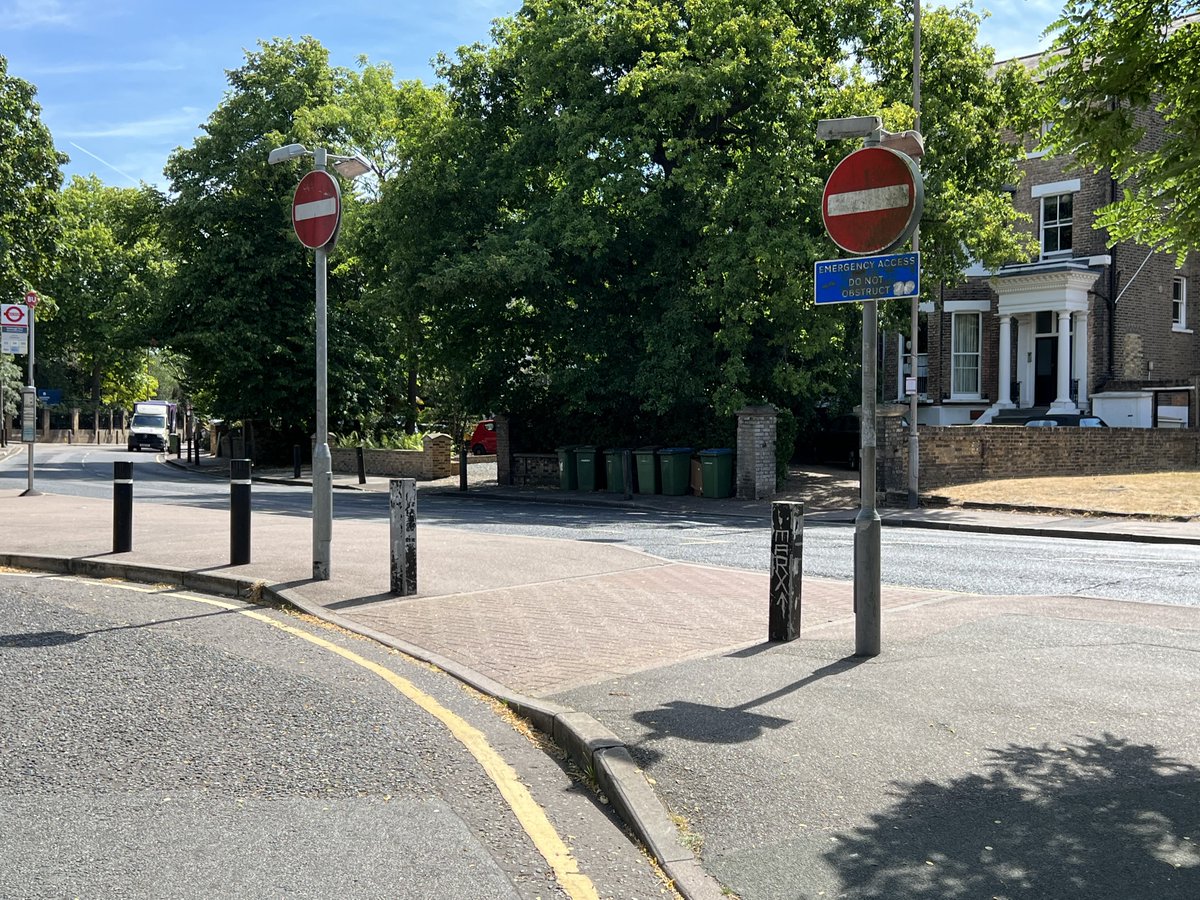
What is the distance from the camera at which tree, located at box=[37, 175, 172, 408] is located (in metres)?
40.0

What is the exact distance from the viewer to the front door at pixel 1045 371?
3334cm

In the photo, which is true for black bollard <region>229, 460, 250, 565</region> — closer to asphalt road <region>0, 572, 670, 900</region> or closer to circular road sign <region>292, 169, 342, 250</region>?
circular road sign <region>292, 169, 342, 250</region>

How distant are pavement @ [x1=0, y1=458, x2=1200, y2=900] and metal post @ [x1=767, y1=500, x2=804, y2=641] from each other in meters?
0.12

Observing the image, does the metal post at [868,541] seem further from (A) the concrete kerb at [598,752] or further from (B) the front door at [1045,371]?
(B) the front door at [1045,371]

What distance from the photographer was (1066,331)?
3195 cm

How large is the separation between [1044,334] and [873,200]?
2933 centimetres

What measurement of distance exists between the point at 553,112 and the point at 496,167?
2.01 m

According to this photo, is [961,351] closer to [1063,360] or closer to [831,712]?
[1063,360]

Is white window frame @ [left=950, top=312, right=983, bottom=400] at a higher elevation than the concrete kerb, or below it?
higher

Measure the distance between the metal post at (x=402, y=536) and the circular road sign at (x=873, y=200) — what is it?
4.27 m

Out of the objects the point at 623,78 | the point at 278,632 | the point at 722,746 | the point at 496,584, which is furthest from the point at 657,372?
the point at 722,746

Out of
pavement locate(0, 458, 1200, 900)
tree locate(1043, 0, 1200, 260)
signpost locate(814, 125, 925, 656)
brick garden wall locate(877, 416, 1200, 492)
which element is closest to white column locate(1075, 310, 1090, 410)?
→ brick garden wall locate(877, 416, 1200, 492)

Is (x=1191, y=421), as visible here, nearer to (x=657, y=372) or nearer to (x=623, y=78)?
(x=657, y=372)

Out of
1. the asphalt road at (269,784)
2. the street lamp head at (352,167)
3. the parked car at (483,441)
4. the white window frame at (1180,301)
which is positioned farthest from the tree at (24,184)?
the white window frame at (1180,301)
